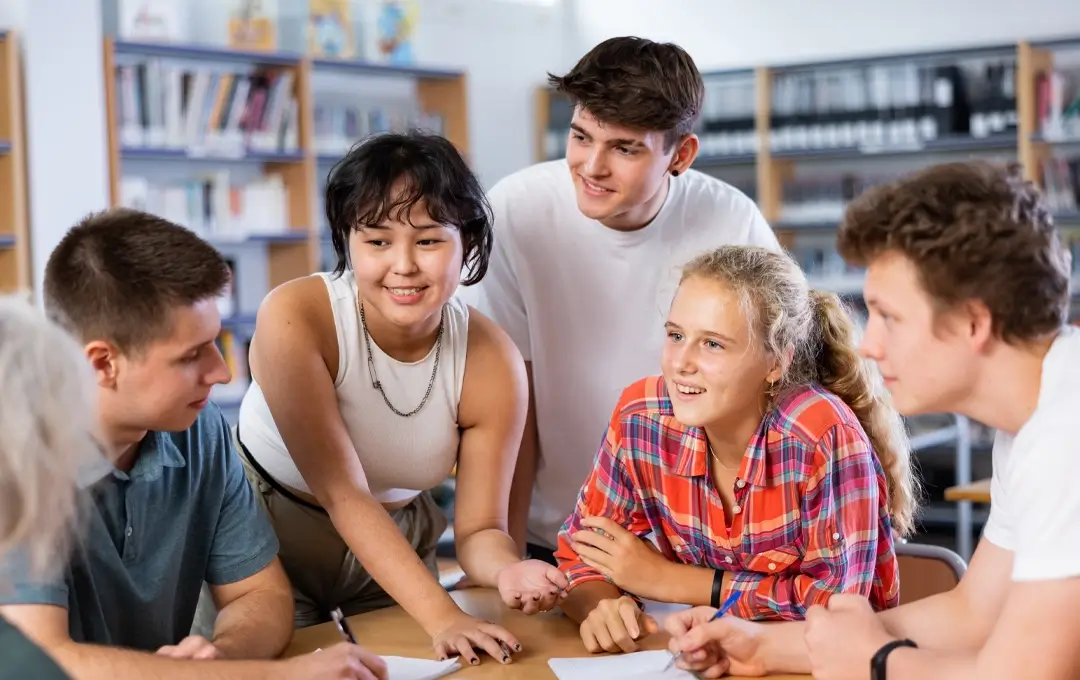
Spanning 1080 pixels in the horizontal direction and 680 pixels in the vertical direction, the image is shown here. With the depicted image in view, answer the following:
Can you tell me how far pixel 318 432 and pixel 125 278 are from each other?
460 mm

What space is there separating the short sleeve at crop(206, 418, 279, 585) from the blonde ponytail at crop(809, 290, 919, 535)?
911mm

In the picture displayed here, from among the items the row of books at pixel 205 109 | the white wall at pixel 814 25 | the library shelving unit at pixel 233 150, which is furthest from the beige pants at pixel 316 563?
the white wall at pixel 814 25

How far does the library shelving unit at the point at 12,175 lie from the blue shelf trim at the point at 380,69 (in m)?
1.46

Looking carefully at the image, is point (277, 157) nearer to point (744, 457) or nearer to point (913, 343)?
point (744, 457)

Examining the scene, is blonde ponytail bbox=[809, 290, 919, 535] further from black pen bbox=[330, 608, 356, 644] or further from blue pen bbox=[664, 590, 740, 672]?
black pen bbox=[330, 608, 356, 644]

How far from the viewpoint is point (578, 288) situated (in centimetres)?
245

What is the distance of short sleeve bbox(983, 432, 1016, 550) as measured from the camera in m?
1.48

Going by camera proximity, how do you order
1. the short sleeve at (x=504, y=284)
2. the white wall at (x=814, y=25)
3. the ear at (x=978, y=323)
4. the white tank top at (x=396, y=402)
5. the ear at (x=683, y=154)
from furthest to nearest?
the white wall at (x=814, y=25), the short sleeve at (x=504, y=284), the ear at (x=683, y=154), the white tank top at (x=396, y=402), the ear at (x=978, y=323)

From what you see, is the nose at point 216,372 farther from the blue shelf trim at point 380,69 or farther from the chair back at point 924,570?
the blue shelf trim at point 380,69

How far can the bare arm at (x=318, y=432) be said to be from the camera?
1936 mm

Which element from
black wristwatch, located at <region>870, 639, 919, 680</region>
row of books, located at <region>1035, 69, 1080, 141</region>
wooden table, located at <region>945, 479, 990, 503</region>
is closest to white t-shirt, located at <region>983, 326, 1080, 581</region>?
black wristwatch, located at <region>870, 639, 919, 680</region>

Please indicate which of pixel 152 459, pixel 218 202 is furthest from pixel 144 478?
pixel 218 202

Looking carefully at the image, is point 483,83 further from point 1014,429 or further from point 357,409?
point 1014,429

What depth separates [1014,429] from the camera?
4.62 ft
